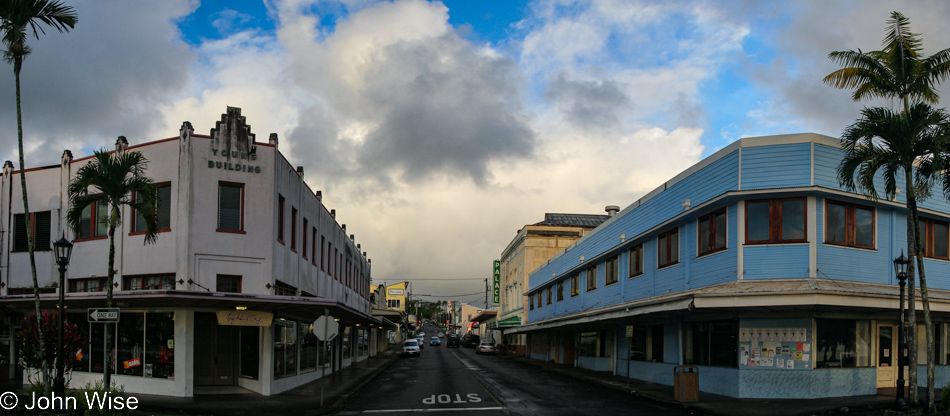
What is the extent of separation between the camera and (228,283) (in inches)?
874

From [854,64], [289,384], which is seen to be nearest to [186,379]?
[289,384]

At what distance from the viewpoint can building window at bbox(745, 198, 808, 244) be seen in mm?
20047

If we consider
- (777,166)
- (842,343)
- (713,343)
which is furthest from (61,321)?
(842,343)

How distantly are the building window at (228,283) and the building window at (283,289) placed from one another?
134 centimetres

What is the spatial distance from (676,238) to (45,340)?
2014 centimetres

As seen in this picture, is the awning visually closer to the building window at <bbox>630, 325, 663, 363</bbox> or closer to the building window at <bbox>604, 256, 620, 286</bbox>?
the building window at <bbox>630, 325, 663, 363</bbox>

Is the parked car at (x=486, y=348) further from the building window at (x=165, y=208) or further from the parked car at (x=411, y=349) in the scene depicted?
the building window at (x=165, y=208)

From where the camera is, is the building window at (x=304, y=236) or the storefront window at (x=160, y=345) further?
the building window at (x=304, y=236)

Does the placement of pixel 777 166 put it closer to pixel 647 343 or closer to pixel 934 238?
pixel 934 238

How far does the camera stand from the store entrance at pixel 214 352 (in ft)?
73.3

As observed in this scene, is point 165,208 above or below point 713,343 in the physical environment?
above

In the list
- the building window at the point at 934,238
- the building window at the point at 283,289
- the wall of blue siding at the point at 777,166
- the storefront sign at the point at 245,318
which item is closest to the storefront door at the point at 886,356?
the building window at the point at 934,238

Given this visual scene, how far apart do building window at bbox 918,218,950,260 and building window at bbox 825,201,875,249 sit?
9.34ft

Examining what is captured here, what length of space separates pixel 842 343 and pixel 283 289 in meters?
18.2
